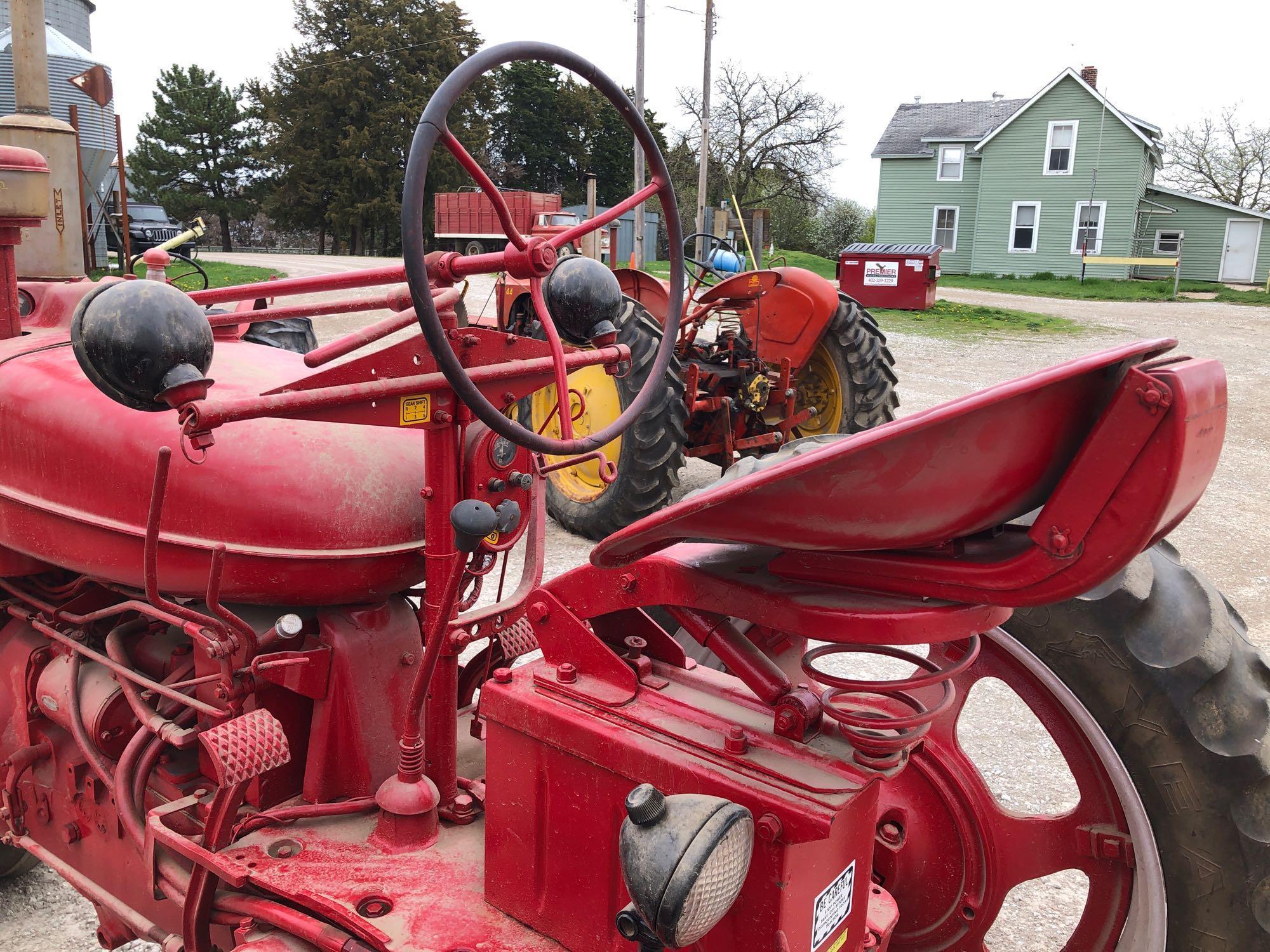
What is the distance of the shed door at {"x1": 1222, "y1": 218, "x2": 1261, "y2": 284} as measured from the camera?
28219 millimetres

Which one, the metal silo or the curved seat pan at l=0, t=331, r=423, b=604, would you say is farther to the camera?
the metal silo

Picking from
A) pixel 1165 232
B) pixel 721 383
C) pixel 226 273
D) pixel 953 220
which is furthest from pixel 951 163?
pixel 721 383

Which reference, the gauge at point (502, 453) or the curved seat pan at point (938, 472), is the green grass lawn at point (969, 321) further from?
the curved seat pan at point (938, 472)

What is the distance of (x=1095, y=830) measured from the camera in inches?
A: 69.2

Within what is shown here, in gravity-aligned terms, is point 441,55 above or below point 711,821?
above

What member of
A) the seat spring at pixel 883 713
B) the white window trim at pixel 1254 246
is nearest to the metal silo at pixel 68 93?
the seat spring at pixel 883 713

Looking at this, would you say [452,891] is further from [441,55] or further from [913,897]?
[441,55]

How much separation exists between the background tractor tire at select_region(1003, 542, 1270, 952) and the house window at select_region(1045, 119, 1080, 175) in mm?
30166

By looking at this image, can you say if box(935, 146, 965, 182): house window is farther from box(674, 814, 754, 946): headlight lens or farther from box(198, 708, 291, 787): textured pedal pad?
box(674, 814, 754, 946): headlight lens

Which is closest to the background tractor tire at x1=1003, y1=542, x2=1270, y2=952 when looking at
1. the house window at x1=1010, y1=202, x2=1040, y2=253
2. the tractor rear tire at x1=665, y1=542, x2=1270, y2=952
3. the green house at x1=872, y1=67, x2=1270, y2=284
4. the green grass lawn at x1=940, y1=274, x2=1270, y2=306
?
the tractor rear tire at x1=665, y1=542, x2=1270, y2=952

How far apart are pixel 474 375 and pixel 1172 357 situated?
3.46 feet

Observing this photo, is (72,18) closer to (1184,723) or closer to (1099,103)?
(1099,103)

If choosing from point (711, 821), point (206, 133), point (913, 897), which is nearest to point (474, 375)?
point (711, 821)

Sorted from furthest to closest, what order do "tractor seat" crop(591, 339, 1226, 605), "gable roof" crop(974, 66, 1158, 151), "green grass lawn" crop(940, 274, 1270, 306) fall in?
"gable roof" crop(974, 66, 1158, 151) → "green grass lawn" crop(940, 274, 1270, 306) → "tractor seat" crop(591, 339, 1226, 605)
